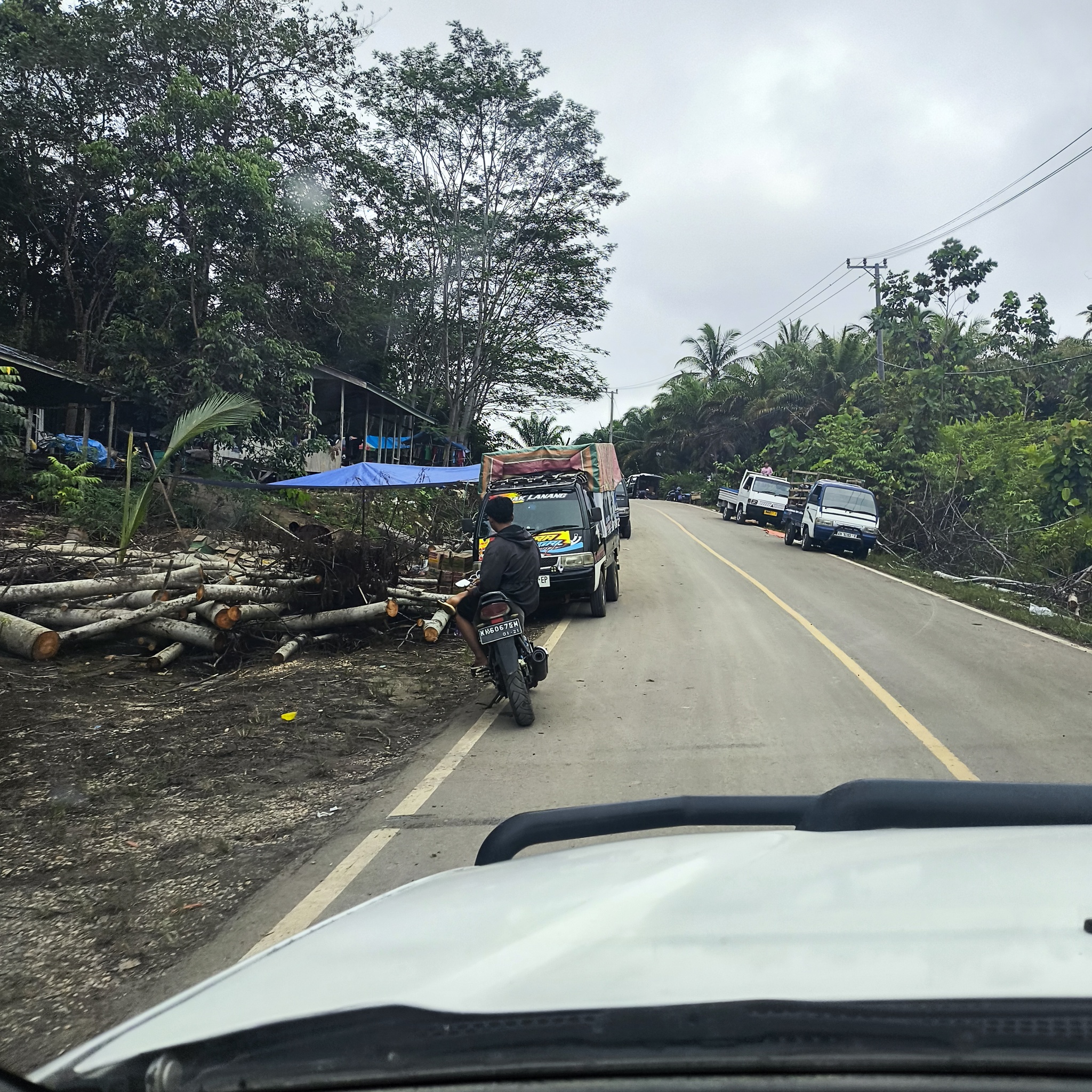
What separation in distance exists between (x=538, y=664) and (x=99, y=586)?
5528mm

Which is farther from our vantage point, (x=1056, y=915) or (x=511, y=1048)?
(x=1056, y=915)

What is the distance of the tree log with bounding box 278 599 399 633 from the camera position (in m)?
10.8

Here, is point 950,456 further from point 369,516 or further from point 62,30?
point 62,30

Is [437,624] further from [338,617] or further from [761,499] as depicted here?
[761,499]

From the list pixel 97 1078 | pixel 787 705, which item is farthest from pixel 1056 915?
pixel 787 705

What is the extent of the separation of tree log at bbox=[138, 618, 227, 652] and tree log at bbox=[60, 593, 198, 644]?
108mm

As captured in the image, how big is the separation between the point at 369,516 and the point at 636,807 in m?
23.0

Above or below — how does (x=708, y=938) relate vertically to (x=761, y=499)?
below

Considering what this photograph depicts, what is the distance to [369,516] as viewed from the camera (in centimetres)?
2486

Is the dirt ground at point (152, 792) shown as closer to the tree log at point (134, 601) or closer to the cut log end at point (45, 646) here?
the cut log end at point (45, 646)

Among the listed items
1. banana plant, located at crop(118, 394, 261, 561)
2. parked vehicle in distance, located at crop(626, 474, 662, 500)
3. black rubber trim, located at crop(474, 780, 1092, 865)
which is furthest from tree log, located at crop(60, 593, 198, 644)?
parked vehicle in distance, located at crop(626, 474, 662, 500)

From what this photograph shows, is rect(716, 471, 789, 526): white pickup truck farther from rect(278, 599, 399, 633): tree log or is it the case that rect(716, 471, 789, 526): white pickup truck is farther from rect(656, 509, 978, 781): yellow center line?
rect(278, 599, 399, 633): tree log

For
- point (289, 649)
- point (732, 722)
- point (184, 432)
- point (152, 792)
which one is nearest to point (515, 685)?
point (732, 722)

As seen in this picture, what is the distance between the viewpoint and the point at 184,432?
11.8m
